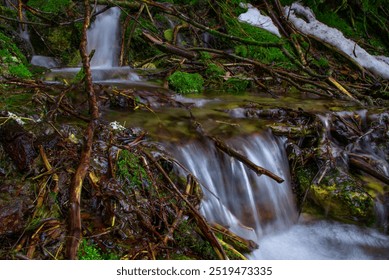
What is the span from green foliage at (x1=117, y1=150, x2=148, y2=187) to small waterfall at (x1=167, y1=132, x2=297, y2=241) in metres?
0.52

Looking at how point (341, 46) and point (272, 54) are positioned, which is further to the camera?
point (341, 46)

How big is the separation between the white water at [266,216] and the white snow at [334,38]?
200 inches

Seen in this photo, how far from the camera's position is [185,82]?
5559mm

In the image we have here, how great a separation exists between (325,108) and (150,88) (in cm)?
232

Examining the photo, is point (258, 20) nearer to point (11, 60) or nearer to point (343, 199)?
point (11, 60)

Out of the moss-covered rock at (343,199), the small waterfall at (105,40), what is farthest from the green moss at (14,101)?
the small waterfall at (105,40)

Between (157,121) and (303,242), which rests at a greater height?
(157,121)

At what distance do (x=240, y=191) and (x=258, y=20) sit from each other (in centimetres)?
571

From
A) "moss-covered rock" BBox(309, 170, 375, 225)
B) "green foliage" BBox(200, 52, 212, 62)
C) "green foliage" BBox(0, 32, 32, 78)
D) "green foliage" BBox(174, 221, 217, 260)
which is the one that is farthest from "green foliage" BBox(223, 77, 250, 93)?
"green foliage" BBox(174, 221, 217, 260)

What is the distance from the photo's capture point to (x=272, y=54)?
704 centimetres

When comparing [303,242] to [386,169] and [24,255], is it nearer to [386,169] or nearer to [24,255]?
[386,169]

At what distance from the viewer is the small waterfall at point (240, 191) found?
10.3ft

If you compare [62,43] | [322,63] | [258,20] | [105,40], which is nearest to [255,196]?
[105,40]
